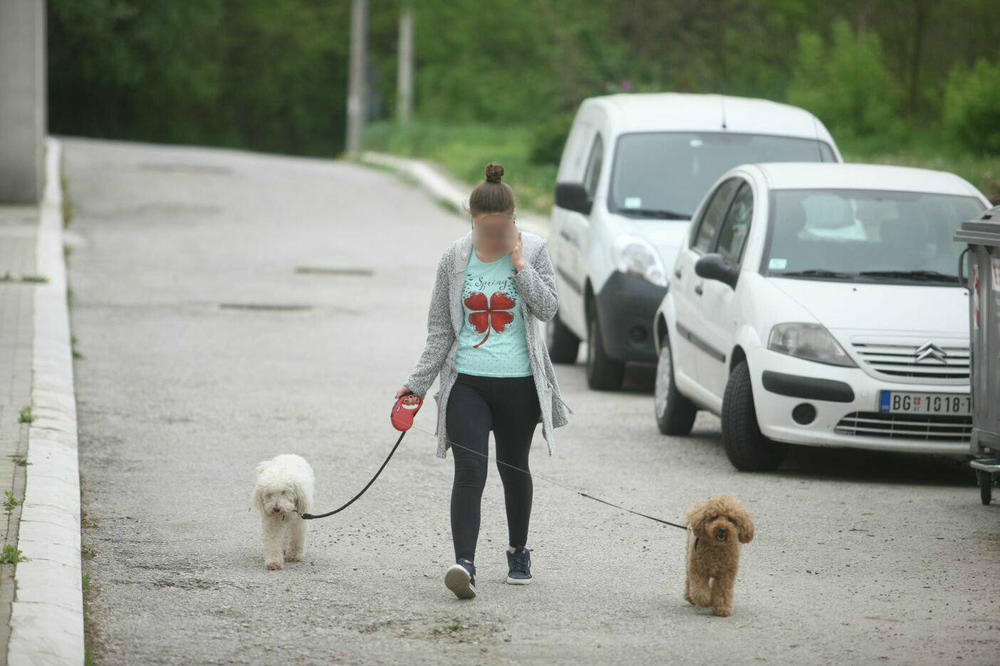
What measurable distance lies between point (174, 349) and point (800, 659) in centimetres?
845

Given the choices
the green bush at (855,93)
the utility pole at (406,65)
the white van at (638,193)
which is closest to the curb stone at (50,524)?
the white van at (638,193)

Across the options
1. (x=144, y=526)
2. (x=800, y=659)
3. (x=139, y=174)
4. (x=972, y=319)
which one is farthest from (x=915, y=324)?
(x=139, y=174)

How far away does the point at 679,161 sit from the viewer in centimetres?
1278

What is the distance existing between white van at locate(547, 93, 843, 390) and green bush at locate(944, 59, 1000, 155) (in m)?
14.2

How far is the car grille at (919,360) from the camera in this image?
28.0ft

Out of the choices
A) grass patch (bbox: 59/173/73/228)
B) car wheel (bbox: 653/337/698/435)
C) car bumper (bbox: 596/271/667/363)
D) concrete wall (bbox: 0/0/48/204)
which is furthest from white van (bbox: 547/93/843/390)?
grass patch (bbox: 59/173/73/228)

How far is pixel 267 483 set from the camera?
21.9 ft

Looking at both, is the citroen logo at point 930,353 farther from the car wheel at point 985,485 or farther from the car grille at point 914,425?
the car wheel at point 985,485

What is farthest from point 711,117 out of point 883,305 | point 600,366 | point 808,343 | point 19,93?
point 19,93

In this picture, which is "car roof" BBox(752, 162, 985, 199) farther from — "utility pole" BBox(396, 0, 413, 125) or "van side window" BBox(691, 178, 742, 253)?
"utility pole" BBox(396, 0, 413, 125)

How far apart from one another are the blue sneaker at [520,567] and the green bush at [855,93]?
979 inches

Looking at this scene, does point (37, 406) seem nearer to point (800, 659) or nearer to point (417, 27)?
point (800, 659)

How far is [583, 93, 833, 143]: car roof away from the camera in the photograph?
507 inches

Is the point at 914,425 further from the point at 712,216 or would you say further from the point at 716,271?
the point at 712,216
